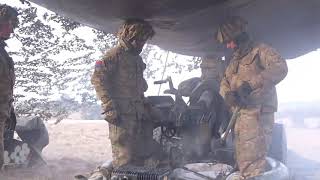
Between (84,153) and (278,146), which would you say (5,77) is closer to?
(278,146)

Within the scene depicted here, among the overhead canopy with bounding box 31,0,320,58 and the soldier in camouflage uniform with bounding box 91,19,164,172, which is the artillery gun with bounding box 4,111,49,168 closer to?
the overhead canopy with bounding box 31,0,320,58

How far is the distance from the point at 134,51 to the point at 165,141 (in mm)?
1277

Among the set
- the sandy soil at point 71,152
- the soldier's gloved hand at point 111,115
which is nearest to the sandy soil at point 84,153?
the sandy soil at point 71,152

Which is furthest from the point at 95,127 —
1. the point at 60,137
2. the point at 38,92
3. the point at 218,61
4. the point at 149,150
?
the point at 149,150

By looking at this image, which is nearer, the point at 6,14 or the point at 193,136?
the point at 6,14

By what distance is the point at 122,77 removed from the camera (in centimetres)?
467

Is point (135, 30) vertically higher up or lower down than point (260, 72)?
higher up

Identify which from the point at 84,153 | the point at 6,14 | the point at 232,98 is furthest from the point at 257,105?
the point at 84,153

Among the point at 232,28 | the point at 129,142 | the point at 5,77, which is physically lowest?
the point at 129,142

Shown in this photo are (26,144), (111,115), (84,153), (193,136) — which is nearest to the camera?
(111,115)

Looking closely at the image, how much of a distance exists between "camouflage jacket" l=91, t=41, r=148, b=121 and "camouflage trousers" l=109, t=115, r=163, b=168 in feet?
0.46

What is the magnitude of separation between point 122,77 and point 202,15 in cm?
114

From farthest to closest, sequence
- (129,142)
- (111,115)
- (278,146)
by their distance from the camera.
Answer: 1. (278,146)
2. (129,142)
3. (111,115)

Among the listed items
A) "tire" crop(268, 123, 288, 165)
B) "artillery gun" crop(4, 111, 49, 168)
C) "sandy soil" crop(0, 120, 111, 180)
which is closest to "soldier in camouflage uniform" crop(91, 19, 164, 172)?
"tire" crop(268, 123, 288, 165)
